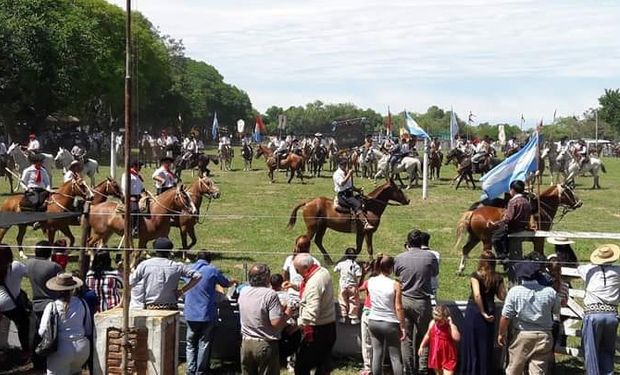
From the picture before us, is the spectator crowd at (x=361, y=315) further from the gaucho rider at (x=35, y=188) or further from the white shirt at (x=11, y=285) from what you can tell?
the gaucho rider at (x=35, y=188)

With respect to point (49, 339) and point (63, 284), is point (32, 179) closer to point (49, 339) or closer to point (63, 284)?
point (63, 284)

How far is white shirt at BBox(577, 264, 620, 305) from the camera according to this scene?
9398mm

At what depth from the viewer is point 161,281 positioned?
9758mm

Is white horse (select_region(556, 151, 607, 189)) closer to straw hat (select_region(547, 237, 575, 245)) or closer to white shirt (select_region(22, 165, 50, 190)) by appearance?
white shirt (select_region(22, 165, 50, 190))

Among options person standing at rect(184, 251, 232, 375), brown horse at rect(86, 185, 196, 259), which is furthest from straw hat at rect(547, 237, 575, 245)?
brown horse at rect(86, 185, 196, 259)

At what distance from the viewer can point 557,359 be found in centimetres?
1068

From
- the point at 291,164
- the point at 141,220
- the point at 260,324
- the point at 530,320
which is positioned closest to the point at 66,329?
the point at 260,324

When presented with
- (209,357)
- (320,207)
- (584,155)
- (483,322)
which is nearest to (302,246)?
(209,357)

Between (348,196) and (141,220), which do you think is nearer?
(141,220)

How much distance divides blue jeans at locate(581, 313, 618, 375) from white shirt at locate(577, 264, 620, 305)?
0.17 metres

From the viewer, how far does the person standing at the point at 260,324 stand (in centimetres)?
870

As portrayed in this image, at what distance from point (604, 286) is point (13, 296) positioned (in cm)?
692

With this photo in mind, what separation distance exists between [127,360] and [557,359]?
215 inches

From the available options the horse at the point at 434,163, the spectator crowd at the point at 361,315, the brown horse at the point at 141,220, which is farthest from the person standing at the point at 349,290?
the horse at the point at 434,163
